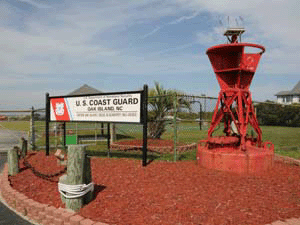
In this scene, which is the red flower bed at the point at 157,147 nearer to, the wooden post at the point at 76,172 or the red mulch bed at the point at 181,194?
the red mulch bed at the point at 181,194

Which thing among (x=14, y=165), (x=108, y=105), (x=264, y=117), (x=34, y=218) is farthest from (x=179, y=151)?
(x=264, y=117)

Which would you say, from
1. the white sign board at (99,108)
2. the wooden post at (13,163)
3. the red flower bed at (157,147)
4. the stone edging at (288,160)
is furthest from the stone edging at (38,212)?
the stone edging at (288,160)

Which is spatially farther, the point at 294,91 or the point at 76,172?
the point at 294,91

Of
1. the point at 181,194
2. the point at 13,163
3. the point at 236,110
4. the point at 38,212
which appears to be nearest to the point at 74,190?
the point at 38,212

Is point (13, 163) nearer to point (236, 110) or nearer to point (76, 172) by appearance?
point (76, 172)

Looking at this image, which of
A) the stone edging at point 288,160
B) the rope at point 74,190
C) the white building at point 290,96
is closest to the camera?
the rope at point 74,190

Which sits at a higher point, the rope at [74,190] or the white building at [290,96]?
the white building at [290,96]

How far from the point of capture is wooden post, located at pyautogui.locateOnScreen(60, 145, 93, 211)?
439 centimetres

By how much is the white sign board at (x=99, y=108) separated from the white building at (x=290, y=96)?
75.0 metres

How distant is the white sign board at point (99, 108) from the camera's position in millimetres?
7084

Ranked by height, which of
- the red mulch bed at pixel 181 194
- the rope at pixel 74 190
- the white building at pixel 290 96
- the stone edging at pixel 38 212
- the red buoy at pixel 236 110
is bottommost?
the stone edging at pixel 38 212

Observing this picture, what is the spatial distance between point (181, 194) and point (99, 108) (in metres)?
4.15

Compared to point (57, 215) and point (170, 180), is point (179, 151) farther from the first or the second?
point (57, 215)

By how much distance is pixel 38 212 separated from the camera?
464cm
